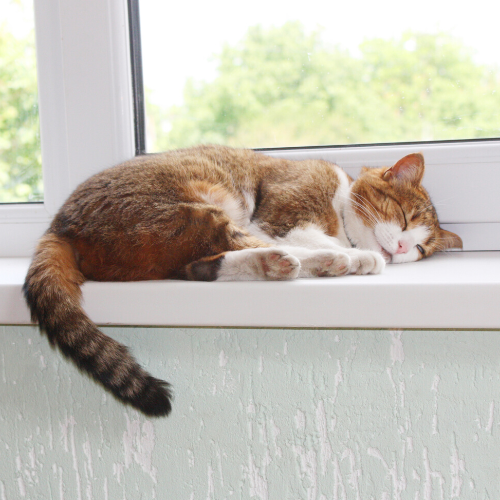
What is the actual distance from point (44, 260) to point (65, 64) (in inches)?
24.6

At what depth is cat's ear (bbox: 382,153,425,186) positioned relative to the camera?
1085 millimetres

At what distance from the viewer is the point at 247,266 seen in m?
0.84

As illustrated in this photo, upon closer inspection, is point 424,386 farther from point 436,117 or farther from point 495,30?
point 495,30

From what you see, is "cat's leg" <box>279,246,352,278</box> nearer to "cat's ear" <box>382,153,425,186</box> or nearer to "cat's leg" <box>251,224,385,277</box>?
"cat's leg" <box>251,224,385,277</box>

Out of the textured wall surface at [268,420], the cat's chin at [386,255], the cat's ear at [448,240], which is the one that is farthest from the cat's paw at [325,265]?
the cat's ear at [448,240]

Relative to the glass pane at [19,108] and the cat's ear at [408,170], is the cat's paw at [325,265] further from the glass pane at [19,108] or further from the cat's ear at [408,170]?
the glass pane at [19,108]

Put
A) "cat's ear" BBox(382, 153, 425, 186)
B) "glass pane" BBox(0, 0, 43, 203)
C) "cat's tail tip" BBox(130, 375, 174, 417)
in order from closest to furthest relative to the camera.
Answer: "cat's tail tip" BBox(130, 375, 174, 417) < "cat's ear" BBox(382, 153, 425, 186) < "glass pane" BBox(0, 0, 43, 203)

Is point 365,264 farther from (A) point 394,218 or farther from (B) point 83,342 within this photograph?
(B) point 83,342

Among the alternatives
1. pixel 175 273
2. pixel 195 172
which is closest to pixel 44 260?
pixel 175 273

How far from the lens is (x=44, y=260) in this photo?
2.72 feet

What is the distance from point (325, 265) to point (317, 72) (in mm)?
570

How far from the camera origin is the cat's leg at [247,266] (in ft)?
2.70

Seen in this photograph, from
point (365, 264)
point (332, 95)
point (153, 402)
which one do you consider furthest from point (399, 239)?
point (153, 402)

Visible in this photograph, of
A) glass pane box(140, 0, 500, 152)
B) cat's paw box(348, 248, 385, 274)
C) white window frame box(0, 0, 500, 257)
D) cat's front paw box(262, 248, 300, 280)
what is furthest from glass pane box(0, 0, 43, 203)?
cat's paw box(348, 248, 385, 274)
